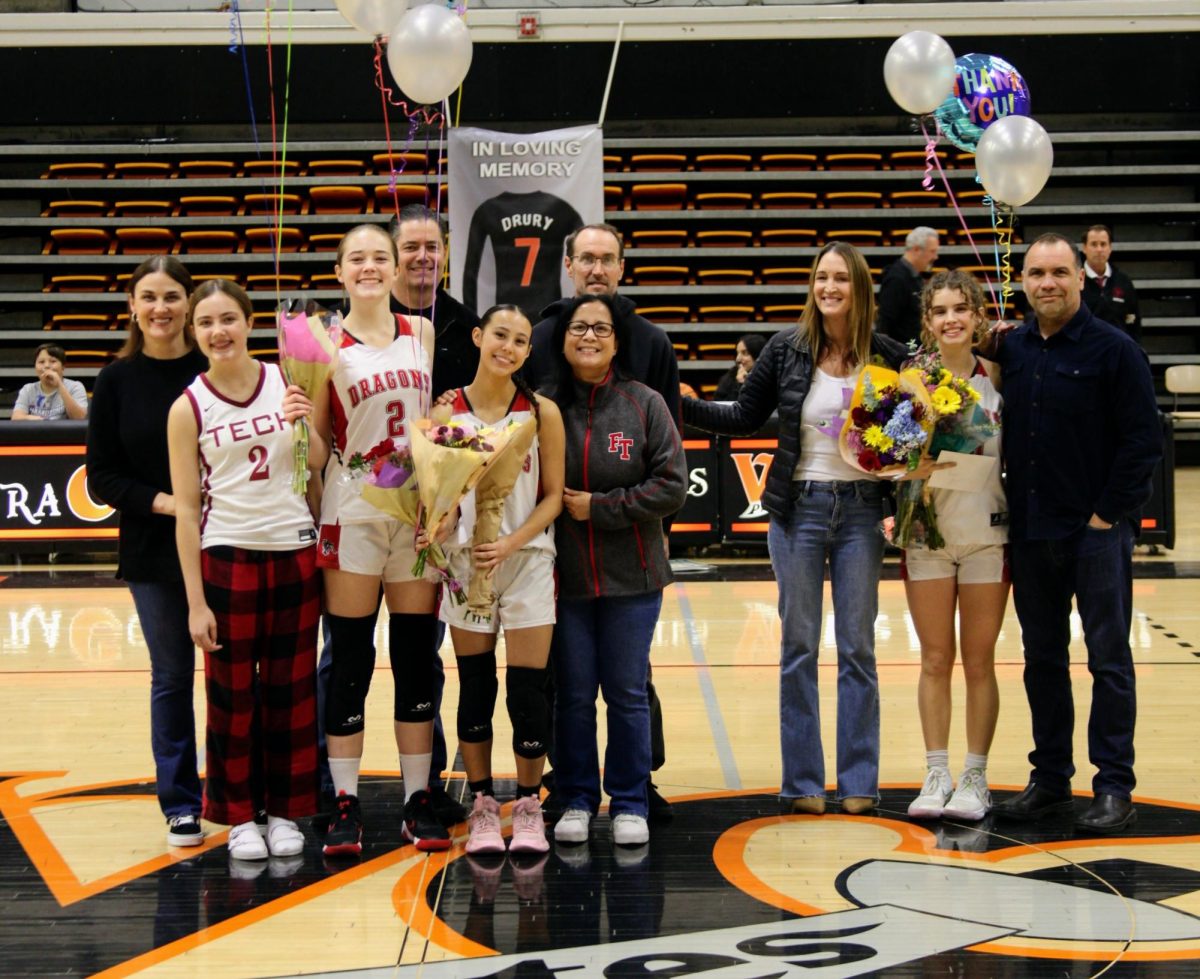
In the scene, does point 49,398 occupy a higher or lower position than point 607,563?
higher

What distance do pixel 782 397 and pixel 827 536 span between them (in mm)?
414

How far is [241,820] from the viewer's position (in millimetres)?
3480

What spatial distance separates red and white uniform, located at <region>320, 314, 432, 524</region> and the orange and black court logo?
89 cm

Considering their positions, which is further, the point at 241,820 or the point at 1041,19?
the point at 1041,19

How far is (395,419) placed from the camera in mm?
3486

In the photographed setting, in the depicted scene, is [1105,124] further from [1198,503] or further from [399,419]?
[399,419]

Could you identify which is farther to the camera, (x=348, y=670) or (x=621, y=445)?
(x=621, y=445)

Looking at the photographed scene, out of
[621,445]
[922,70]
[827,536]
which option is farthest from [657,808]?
[922,70]

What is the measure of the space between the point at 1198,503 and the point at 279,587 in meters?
9.16

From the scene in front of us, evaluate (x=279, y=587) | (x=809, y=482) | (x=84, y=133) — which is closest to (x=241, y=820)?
(x=279, y=587)

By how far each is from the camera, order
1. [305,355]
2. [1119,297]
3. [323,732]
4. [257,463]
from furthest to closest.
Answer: [1119,297], [323,732], [257,463], [305,355]

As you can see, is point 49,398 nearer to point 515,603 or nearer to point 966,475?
point 515,603

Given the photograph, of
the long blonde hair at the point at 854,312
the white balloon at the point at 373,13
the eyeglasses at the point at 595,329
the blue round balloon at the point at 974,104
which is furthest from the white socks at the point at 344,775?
the blue round balloon at the point at 974,104

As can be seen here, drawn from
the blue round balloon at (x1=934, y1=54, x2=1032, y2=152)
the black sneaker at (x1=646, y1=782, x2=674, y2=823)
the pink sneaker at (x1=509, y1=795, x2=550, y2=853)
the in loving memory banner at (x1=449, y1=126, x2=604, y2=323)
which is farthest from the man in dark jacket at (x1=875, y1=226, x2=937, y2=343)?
the pink sneaker at (x1=509, y1=795, x2=550, y2=853)
